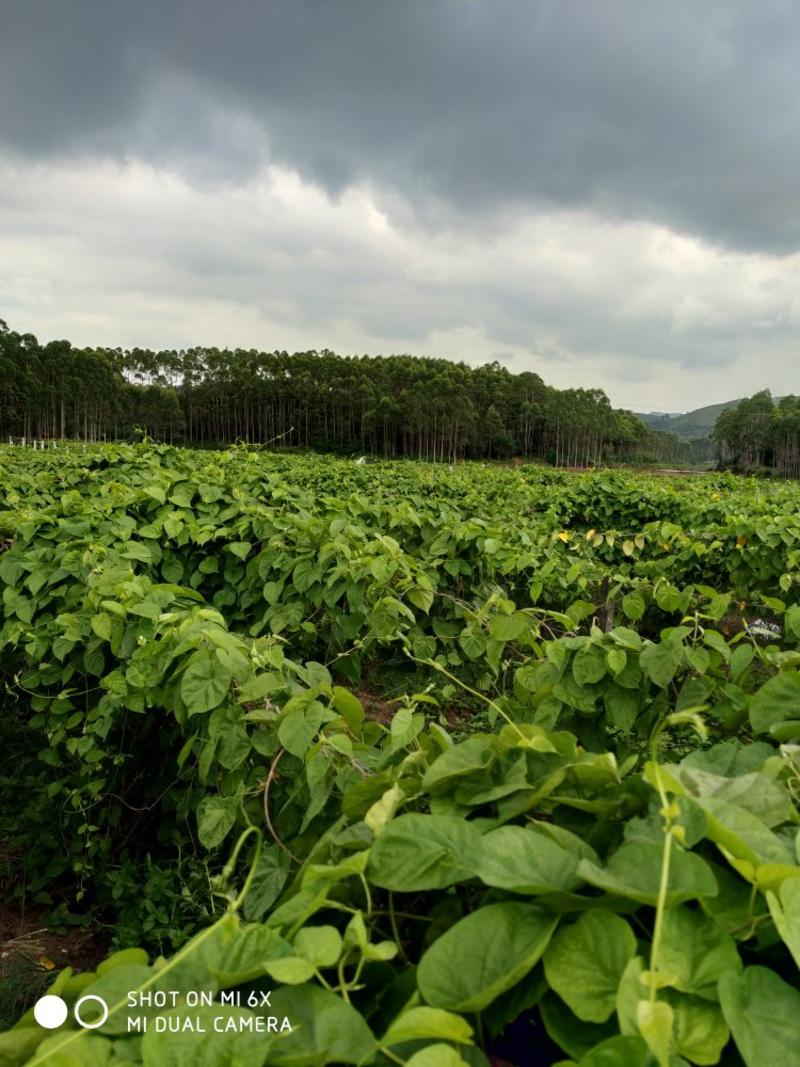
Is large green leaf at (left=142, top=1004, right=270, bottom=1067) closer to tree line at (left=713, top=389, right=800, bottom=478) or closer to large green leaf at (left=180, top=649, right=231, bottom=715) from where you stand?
large green leaf at (left=180, top=649, right=231, bottom=715)

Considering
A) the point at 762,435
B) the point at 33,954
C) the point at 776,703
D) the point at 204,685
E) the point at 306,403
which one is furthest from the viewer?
the point at 762,435

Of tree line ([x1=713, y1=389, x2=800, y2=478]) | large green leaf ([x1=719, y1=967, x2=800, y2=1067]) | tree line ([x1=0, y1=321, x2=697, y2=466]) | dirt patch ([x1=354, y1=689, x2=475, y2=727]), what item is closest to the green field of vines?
large green leaf ([x1=719, y1=967, x2=800, y2=1067])

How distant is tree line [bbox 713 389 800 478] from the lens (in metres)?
91.4

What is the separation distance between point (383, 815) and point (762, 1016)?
471 mm

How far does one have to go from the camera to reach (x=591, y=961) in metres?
0.70

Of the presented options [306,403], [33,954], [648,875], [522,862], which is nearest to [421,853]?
[522,862]

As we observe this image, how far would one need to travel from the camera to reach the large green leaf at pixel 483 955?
0.69m

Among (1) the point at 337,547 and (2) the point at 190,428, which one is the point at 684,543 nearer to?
(1) the point at 337,547

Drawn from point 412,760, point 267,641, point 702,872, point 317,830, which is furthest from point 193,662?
point 702,872

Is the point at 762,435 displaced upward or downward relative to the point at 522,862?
upward

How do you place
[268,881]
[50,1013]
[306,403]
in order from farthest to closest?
[306,403] → [268,881] → [50,1013]

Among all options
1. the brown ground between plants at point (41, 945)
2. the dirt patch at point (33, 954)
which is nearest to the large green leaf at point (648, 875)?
the dirt patch at point (33, 954)

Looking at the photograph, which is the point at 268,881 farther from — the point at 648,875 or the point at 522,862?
the point at 648,875

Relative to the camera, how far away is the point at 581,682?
75.2 inches
